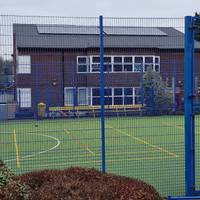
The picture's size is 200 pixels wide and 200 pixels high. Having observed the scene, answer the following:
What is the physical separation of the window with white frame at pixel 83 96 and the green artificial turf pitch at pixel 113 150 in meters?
0.67

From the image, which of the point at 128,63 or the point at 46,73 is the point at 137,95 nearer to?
the point at 128,63

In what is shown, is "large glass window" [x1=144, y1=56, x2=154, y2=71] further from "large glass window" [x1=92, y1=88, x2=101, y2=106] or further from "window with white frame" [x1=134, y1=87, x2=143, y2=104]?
"large glass window" [x1=92, y1=88, x2=101, y2=106]

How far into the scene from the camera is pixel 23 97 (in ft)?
27.7

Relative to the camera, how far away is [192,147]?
679 centimetres

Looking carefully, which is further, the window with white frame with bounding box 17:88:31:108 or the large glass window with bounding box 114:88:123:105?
the large glass window with bounding box 114:88:123:105

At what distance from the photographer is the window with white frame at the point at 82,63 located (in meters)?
8.27

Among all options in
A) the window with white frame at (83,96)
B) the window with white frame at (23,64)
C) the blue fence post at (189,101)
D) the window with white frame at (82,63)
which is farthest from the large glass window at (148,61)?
the window with white frame at (23,64)

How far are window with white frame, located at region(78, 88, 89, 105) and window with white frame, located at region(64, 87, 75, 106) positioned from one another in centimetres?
15

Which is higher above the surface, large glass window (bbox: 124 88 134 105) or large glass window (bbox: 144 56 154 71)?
large glass window (bbox: 144 56 154 71)

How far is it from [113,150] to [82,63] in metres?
5.72

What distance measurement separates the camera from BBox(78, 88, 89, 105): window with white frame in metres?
8.72

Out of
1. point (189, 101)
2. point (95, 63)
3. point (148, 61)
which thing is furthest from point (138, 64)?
point (189, 101)

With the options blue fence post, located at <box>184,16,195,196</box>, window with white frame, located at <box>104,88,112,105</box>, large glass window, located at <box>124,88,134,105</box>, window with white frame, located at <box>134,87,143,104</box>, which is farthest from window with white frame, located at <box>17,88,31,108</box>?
blue fence post, located at <box>184,16,195,196</box>

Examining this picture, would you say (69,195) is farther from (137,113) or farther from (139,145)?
(139,145)
